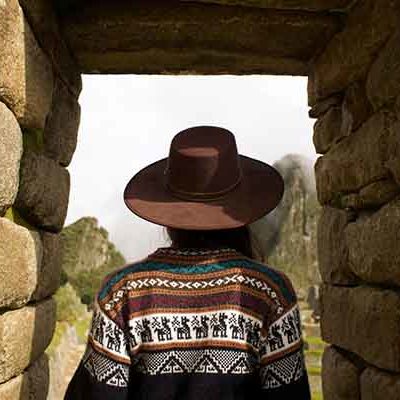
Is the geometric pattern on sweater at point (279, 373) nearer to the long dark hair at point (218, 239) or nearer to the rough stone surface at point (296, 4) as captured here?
the long dark hair at point (218, 239)

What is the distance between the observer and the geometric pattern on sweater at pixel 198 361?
1646mm

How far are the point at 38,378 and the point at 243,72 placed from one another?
1.82 m

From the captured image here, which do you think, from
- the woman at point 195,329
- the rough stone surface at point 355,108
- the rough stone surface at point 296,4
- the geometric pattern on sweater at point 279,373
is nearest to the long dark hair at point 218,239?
the woman at point 195,329

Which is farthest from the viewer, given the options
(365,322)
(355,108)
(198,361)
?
(355,108)

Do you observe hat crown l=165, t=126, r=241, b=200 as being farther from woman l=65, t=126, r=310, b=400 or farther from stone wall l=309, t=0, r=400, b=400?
stone wall l=309, t=0, r=400, b=400

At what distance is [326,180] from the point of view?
282 cm

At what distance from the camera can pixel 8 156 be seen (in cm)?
188

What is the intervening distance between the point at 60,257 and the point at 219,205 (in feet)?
3.98

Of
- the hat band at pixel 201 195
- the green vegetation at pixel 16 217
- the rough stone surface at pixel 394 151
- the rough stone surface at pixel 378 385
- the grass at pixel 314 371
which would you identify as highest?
the rough stone surface at pixel 394 151

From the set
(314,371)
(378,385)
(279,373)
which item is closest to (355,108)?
(378,385)

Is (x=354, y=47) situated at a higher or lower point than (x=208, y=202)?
higher

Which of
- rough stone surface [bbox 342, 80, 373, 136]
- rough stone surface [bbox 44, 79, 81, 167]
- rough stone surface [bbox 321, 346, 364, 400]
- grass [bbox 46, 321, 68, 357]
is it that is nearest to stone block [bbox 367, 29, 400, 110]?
rough stone surface [bbox 342, 80, 373, 136]

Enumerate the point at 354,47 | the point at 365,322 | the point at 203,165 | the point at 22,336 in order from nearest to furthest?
the point at 203,165, the point at 22,336, the point at 365,322, the point at 354,47

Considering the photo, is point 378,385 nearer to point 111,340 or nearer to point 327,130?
point 111,340
